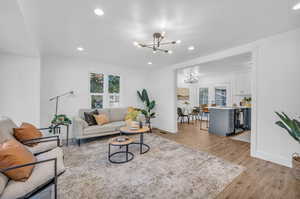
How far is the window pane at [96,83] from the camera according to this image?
4.84m

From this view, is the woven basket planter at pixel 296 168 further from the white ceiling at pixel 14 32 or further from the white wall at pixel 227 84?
the white wall at pixel 227 84

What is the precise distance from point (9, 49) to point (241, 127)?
768 cm

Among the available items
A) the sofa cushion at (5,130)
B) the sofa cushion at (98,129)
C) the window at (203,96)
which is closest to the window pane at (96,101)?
the sofa cushion at (98,129)

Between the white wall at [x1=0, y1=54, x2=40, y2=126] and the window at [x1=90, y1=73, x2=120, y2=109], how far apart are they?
1.58 m

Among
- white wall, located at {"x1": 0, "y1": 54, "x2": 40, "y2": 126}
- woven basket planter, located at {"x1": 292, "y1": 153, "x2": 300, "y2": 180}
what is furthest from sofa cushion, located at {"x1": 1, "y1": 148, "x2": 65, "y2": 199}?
woven basket planter, located at {"x1": 292, "y1": 153, "x2": 300, "y2": 180}

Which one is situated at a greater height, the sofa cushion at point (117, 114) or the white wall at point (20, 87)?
the white wall at point (20, 87)

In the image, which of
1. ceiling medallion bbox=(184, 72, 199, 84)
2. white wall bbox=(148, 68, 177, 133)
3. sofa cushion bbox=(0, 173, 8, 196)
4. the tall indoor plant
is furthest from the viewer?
ceiling medallion bbox=(184, 72, 199, 84)

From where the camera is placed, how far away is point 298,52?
96.0 inches

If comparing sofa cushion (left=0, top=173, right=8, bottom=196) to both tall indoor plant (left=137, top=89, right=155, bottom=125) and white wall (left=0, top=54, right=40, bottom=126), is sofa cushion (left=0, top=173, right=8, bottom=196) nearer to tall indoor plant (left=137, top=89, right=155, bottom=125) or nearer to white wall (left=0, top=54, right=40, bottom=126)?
white wall (left=0, top=54, right=40, bottom=126)

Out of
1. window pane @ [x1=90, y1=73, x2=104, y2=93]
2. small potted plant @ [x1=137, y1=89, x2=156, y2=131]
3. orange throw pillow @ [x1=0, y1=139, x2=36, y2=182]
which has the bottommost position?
orange throw pillow @ [x1=0, y1=139, x2=36, y2=182]

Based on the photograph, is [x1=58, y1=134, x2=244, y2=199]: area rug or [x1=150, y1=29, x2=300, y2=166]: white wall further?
[x1=150, y1=29, x2=300, y2=166]: white wall

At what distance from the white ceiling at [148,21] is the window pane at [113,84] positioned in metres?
1.97

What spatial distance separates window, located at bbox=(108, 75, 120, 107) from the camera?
5.21 meters

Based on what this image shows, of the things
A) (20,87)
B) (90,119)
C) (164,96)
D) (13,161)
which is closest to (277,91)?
(164,96)
